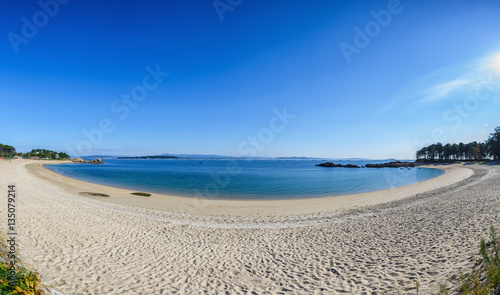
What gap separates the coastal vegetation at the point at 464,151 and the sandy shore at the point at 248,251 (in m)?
107

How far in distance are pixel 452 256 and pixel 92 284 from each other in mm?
10664

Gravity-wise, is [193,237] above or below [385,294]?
below

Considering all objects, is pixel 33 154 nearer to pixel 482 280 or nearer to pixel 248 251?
pixel 248 251

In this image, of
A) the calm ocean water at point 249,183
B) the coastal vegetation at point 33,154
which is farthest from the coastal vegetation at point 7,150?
the calm ocean water at point 249,183

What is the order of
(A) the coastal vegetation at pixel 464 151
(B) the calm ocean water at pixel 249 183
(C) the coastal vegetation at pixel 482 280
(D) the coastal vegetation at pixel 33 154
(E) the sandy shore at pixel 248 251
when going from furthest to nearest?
1. (D) the coastal vegetation at pixel 33 154
2. (A) the coastal vegetation at pixel 464 151
3. (B) the calm ocean water at pixel 249 183
4. (E) the sandy shore at pixel 248 251
5. (C) the coastal vegetation at pixel 482 280

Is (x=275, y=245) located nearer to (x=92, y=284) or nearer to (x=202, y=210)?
(x=92, y=284)

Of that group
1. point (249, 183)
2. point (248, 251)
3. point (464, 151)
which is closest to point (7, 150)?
point (249, 183)

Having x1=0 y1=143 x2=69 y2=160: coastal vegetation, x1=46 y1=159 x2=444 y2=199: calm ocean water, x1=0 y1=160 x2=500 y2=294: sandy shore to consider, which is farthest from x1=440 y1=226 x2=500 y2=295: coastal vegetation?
x1=0 y1=143 x2=69 y2=160: coastal vegetation

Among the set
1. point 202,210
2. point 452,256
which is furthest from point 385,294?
point 202,210

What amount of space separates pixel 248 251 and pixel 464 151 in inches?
6358

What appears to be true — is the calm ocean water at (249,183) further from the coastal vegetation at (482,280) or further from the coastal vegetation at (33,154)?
the coastal vegetation at (33,154)

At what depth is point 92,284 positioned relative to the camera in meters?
5.96

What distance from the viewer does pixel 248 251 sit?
904cm

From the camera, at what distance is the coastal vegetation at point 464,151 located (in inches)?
3349
